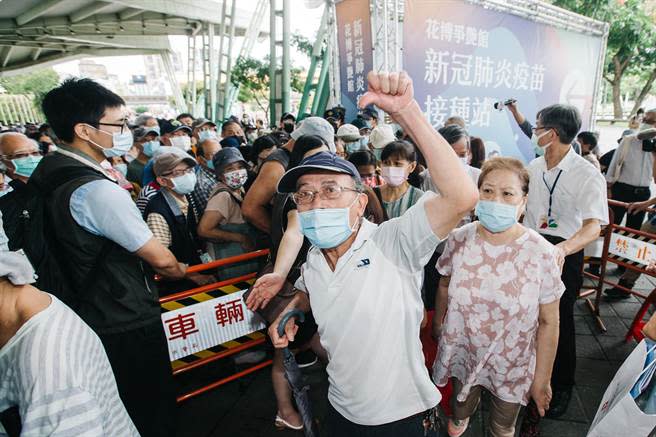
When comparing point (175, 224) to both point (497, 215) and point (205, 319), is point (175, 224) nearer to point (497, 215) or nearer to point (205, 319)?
point (205, 319)

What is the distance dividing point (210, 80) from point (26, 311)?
81.9ft

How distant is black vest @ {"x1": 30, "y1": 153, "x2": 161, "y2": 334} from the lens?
169 centimetres

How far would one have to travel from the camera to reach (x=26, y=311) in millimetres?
1038

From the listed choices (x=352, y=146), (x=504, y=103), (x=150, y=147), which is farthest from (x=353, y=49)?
(x=150, y=147)

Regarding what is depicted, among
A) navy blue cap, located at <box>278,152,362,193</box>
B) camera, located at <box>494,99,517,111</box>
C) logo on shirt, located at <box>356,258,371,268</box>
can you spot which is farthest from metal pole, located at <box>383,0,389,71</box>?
logo on shirt, located at <box>356,258,371,268</box>

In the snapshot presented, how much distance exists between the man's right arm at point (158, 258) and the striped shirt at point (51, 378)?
2.41 ft

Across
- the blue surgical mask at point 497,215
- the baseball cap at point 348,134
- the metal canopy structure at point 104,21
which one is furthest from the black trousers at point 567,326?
the metal canopy structure at point 104,21

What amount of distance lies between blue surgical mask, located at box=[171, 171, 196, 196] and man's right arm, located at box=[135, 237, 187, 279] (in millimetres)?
1021

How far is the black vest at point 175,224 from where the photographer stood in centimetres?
274

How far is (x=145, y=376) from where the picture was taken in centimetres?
199

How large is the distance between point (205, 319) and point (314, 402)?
112cm

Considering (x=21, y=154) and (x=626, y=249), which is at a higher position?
(x=21, y=154)

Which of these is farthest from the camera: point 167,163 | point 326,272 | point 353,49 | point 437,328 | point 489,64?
point 489,64

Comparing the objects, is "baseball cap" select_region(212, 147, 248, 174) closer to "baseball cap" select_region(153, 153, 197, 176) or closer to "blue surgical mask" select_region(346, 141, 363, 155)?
"baseball cap" select_region(153, 153, 197, 176)
